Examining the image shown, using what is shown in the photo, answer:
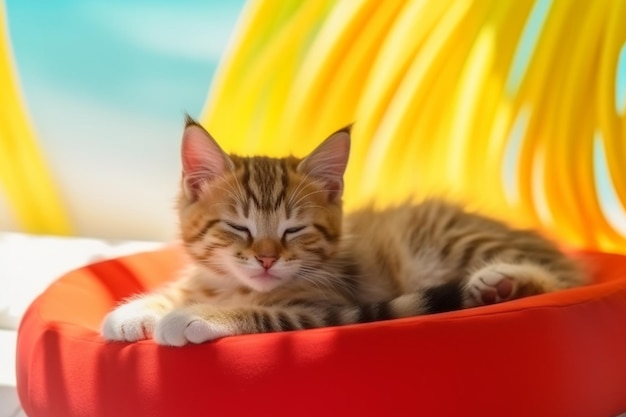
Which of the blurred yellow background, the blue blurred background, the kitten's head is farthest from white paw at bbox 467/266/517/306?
the blue blurred background

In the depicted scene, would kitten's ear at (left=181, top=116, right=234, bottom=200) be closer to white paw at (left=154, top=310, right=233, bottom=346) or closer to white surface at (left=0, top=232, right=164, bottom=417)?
white paw at (left=154, top=310, right=233, bottom=346)

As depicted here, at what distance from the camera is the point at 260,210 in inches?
70.0

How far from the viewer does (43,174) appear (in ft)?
9.40

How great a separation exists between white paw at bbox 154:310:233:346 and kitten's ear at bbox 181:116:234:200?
49 cm

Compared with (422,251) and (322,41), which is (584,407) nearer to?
(422,251)

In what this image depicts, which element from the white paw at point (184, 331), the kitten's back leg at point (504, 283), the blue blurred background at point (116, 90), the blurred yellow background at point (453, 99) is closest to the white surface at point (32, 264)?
the blue blurred background at point (116, 90)

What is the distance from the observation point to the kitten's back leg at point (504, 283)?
1.69 metres

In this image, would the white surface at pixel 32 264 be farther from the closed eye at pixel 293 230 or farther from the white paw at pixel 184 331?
the white paw at pixel 184 331

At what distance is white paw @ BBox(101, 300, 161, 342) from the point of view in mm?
1580

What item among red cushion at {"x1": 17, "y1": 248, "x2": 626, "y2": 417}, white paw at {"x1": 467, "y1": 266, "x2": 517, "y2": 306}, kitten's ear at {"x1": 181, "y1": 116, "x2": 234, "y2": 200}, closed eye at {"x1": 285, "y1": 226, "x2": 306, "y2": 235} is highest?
kitten's ear at {"x1": 181, "y1": 116, "x2": 234, "y2": 200}

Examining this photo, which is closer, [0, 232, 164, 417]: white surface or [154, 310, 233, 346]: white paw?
[154, 310, 233, 346]: white paw

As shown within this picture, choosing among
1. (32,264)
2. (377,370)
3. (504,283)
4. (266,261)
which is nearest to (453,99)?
(504,283)

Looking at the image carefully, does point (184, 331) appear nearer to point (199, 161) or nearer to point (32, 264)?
point (199, 161)

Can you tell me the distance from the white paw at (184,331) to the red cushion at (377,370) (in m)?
0.02
